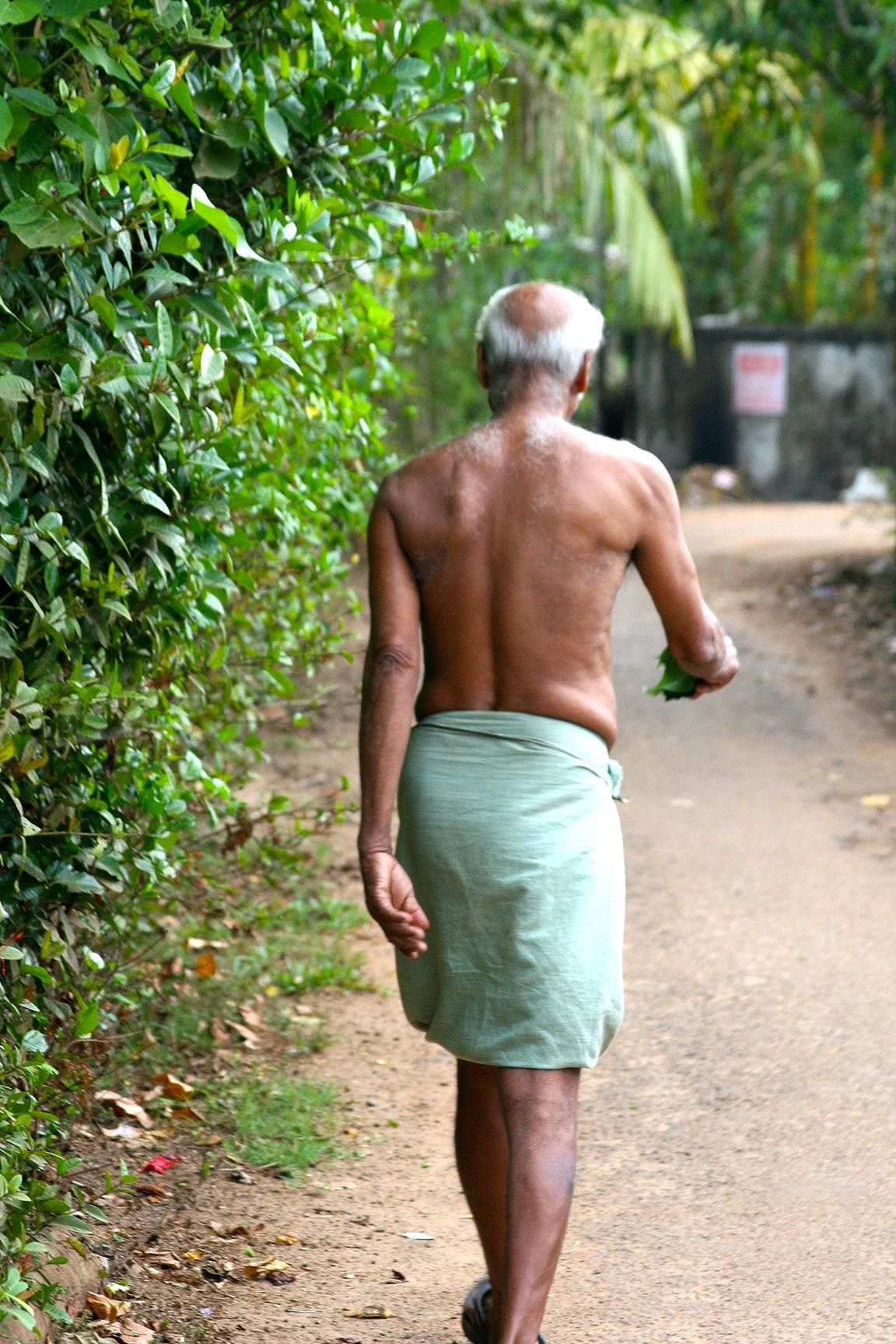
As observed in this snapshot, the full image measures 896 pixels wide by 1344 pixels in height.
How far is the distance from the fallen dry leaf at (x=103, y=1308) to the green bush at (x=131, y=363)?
307 mm

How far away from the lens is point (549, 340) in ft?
10.2

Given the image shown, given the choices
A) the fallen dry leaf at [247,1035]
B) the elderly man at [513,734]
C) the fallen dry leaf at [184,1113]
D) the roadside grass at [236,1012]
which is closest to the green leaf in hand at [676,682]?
the elderly man at [513,734]

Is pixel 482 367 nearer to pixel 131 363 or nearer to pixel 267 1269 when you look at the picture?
pixel 131 363

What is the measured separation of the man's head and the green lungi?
0.65 m

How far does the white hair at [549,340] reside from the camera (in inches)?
123

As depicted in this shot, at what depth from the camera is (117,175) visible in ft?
8.09

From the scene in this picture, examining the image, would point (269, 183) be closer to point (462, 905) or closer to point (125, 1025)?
point (462, 905)

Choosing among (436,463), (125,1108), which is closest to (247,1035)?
(125,1108)

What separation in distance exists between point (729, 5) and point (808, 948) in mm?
7409

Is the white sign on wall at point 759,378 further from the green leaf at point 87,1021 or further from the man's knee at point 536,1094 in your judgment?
the green leaf at point 87,1021

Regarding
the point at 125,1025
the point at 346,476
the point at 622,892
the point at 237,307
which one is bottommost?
the point at 125,1025

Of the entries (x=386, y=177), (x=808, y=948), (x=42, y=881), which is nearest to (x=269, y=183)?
(x=386, y=177)

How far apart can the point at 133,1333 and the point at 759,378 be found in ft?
56.2

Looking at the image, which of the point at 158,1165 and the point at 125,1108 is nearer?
the point at 158,1165
